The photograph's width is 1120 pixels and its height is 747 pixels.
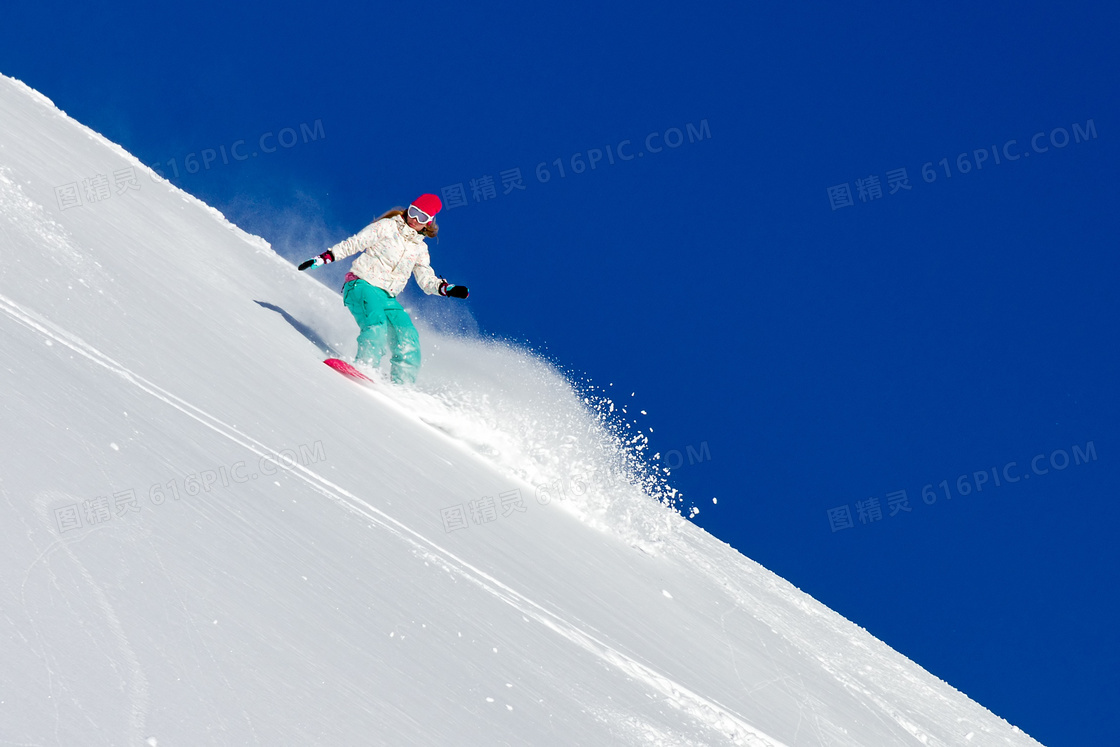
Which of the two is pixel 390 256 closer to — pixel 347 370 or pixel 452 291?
pixel 452 291

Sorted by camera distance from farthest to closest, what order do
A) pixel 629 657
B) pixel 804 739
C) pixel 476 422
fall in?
1. pixel 476 422
2. pixel 804 739
3. pixel 629 657

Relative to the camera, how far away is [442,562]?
3855 mm

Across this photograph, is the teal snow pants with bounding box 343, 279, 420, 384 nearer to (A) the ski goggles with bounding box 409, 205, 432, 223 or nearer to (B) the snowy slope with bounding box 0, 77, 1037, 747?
(B) the snowy slope with bounding box 0, 77, 1037, 747

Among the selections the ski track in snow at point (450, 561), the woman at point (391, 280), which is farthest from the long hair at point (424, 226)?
the ski track in snow at point (450, 561)

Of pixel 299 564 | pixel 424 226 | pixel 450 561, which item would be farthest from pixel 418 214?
pixel 299 564

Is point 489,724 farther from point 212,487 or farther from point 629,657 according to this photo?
point 629,657

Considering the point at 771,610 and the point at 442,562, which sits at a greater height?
the point at 771,610

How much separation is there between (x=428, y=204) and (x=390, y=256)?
1.81 ft

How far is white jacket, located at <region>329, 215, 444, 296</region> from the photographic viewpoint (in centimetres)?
807

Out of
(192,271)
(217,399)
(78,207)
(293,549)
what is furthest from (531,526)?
(78,207)

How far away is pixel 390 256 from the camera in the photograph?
8125 mm

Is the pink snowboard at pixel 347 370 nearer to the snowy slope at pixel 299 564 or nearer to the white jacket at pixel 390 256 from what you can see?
the snowy slope at pixel 299 564

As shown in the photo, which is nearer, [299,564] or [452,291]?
[299,564]

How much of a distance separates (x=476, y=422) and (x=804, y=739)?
4.17 m
